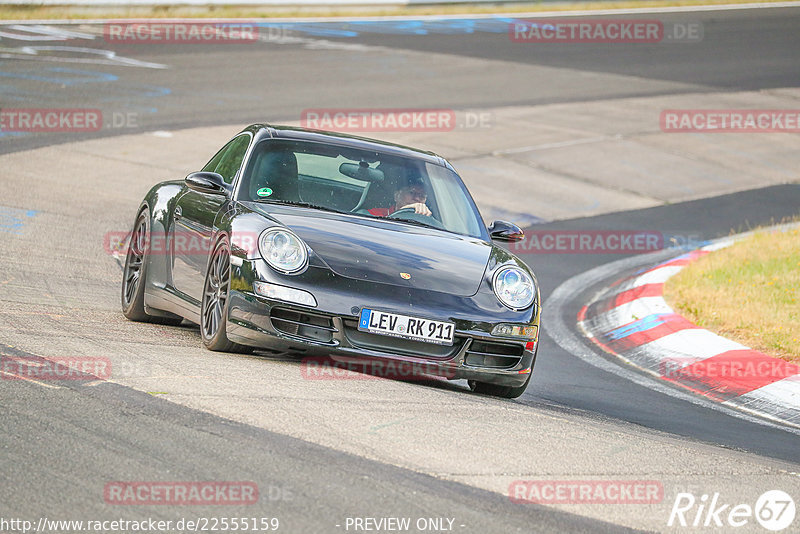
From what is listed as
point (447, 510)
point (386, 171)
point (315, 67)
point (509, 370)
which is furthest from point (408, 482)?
point (315, 67)

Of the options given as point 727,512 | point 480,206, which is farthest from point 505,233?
point 480,206

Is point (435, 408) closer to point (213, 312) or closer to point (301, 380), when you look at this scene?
point (301, 380)

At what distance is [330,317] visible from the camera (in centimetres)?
624

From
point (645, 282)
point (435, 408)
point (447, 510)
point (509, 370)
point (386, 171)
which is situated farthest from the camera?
point (645, 282)

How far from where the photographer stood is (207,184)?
7172mm

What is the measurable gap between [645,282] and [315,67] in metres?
12.6

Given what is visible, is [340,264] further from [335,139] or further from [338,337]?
[335,139]
